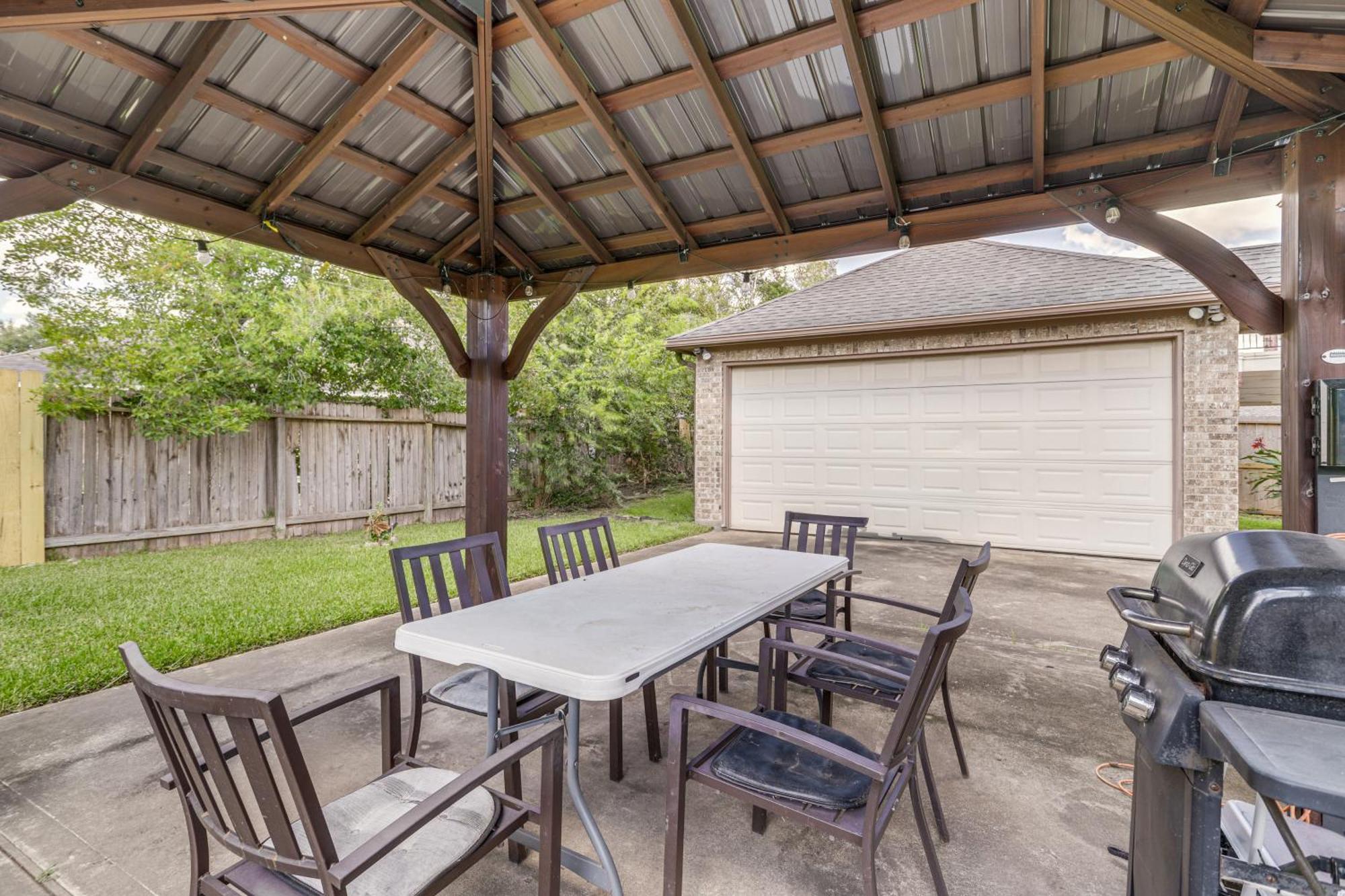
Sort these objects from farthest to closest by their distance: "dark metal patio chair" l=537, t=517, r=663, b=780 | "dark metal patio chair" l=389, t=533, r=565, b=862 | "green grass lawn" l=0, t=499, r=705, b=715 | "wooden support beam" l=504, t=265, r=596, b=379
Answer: "wooden support beam" l=504, t=265, r=596, b=379, "green grass lawn" l=0, t=499, r=705, b=715, "dark metal patio chair" l=537, t=517, r=663, b=780, "dark metal patio chair" l=389, t=533, r=565, b=862

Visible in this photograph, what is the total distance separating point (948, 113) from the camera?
302 cm

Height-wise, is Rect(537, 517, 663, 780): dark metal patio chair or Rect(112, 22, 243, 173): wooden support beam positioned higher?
Rect(112, 22, 243, 173): wooden support beam

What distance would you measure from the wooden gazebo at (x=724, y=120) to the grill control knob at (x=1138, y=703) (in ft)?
7.17

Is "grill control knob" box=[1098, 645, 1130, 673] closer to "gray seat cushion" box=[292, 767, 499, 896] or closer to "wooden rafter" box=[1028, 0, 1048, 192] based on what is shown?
"gray seat cushion" box=[292, 767, 499, 896]

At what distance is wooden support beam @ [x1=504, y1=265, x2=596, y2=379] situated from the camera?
4.66 meters

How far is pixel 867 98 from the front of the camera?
113 inches

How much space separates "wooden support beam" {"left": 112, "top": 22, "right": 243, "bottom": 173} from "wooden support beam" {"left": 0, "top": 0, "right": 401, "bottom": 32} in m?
0.31

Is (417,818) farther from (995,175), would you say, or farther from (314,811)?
(995,175)

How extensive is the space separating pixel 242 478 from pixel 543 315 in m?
5.00

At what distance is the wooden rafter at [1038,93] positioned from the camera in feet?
7.99

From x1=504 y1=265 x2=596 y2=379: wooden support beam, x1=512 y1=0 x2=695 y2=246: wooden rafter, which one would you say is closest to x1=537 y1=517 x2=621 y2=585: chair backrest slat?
x1=504 y1=265 x2=596 y2=379: wooden support beam

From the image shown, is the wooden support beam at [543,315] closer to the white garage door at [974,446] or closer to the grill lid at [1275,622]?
the grill lid at [1275,622]

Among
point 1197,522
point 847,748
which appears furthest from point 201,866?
point 1197,522

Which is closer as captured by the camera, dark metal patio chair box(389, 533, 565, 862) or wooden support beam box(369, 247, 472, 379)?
dark metal patio chair box(389, 533, 565, 862)
